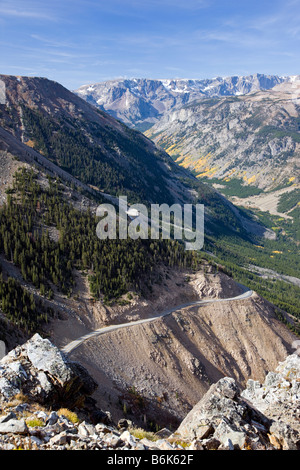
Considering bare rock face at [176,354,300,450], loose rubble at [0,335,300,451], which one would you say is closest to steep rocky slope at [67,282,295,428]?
loose rubble at [0,335,300,451]

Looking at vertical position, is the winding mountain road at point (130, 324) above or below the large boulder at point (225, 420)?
below

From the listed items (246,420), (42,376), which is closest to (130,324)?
(42,376)

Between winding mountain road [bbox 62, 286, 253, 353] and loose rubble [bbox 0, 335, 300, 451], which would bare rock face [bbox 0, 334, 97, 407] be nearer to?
loose rubble [bbox 0, 335, 300, 451]

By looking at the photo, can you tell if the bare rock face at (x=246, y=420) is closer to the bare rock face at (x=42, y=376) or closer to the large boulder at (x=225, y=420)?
the large boulder at (x=225, y=420)

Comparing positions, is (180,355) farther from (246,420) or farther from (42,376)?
(42,376)

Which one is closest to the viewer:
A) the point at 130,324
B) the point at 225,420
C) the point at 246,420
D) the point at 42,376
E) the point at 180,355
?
the point at 225,420

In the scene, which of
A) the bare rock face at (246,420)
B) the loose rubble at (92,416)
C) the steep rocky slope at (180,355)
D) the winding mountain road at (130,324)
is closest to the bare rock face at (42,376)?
the loose rubble at (92,416)

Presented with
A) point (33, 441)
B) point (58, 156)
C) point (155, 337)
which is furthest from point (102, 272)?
point (58, 156)

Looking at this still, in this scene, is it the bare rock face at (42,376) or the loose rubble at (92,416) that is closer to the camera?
the loose rubble at (92,416)
